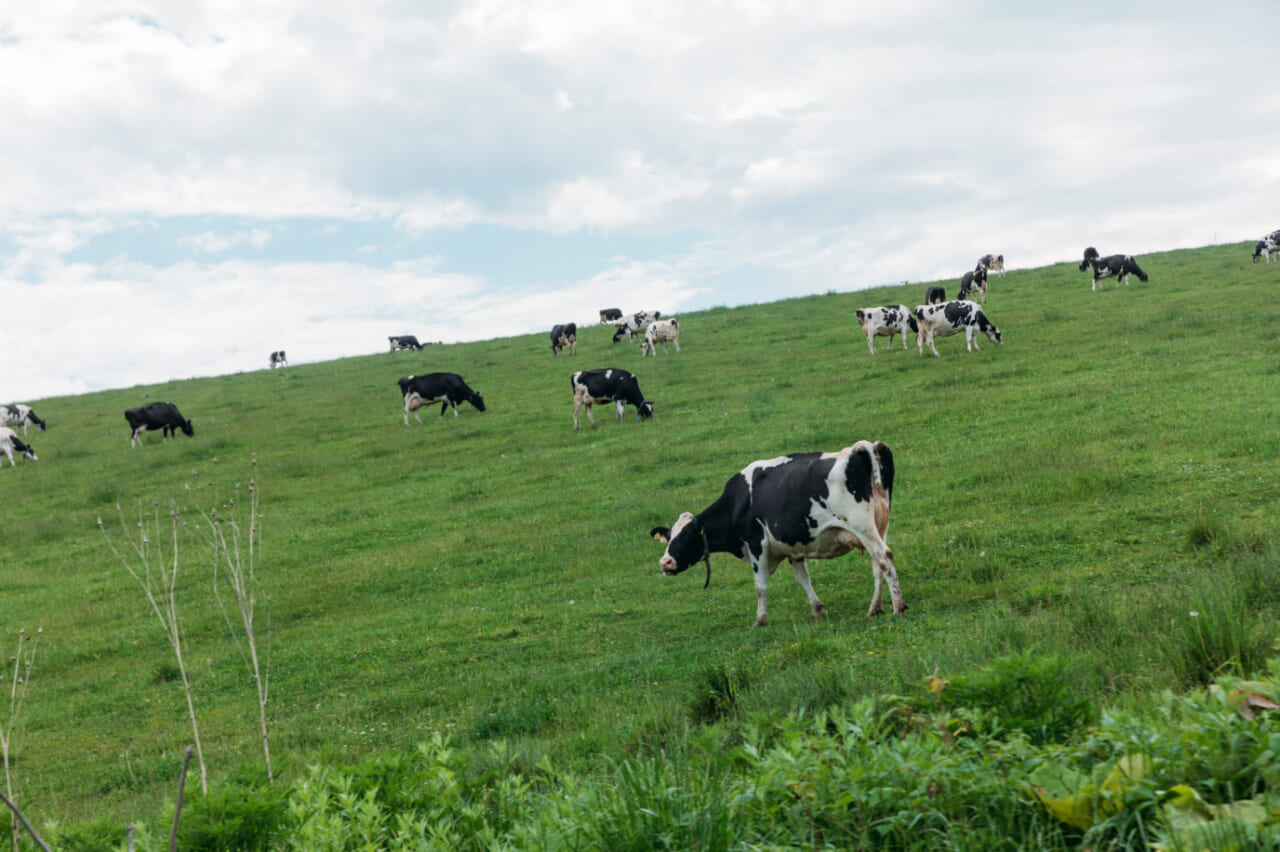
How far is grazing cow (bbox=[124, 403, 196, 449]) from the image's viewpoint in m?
34.3

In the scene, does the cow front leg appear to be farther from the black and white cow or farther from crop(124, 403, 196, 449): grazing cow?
crop(124, 403, 196, 449): grazing cow

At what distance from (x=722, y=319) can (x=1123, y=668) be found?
40.0m

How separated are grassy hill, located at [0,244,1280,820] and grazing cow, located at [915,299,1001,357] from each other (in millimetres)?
736

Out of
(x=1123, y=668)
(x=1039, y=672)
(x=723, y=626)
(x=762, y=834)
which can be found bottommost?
(x=723, y=626)

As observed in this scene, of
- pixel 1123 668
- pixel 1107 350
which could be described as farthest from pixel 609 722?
pixel 1107 350

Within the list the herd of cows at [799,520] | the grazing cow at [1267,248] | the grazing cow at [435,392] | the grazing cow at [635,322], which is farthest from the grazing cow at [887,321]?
the herd of cows at [799,520]

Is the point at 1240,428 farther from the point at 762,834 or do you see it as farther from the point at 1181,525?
the point at 762,834

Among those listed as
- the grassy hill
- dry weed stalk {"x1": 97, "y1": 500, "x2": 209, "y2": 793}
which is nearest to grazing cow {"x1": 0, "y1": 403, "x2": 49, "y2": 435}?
the grassy hill

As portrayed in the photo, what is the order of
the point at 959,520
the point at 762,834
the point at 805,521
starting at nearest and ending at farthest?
the point at 762,834
the point at 805,521
the point at 959,520

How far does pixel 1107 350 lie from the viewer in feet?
80.4

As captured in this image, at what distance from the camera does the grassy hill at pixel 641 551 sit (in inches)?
326

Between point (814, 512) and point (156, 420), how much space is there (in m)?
31.0

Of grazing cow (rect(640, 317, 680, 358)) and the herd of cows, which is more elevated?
grazing cow (rect(640, 317, 680, 358))

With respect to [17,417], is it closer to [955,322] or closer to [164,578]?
[955,322]
